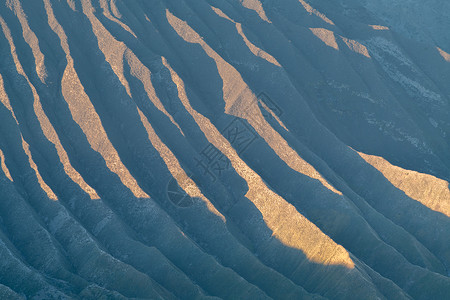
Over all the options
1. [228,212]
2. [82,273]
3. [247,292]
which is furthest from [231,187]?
[82,273]

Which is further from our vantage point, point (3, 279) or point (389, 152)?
point (389, 152)

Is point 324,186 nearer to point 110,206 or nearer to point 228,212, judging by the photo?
point 228,212

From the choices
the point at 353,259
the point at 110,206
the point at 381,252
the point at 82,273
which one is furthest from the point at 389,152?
the point at 82,273

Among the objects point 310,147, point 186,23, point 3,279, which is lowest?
point 3,279

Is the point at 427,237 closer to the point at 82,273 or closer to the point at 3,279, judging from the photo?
the point at 82,273

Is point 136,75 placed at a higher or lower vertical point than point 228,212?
higher

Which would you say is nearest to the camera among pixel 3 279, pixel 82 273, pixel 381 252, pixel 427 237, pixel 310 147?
pixel 3 279

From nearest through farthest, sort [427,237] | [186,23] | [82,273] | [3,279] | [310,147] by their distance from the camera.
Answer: [3,279] < [82,273] < [427,237] < [310,147] < [186,23]
